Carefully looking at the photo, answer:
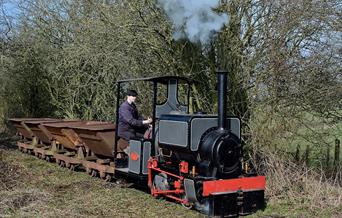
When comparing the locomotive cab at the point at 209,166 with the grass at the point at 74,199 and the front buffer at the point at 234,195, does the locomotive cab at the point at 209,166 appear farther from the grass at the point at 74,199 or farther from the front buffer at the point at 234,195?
the grass at the point at 74,199

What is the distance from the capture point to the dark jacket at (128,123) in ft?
29.9

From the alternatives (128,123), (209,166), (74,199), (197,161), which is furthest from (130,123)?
(209,166)

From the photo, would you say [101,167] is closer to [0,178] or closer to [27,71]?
[0,178]

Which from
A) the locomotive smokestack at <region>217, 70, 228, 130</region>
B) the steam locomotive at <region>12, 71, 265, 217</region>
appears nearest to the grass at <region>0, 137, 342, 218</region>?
the steam locomotive at <region>12, 71, 265, 217</region>

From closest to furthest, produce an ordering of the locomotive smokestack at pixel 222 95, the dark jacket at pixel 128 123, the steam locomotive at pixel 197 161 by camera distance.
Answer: the steam locomotive at pixel 197 161 < the locomotive smokestack at pixel 222 95 < the dark jacket at pixel 128 123

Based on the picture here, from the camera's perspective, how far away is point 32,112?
20016mm

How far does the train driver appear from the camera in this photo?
29.9ft

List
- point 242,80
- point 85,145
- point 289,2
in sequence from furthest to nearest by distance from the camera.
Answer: point 85,145, point 242,80, point 289,2

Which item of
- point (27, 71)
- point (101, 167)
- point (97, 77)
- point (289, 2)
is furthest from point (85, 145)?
point (27, 71)

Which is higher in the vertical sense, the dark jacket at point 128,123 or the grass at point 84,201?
the dark jacket at point 128,123

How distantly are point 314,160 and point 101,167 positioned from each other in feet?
13.9

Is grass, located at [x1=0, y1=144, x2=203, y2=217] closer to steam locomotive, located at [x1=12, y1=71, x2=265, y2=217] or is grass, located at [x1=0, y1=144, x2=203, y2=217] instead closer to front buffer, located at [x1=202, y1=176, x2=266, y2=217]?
steam locomotive, located at [x1=12, y1=71, x2=265, y2=217]

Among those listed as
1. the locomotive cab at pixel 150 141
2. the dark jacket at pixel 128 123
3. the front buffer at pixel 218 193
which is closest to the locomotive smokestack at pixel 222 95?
the front buffer at pixel 218 193

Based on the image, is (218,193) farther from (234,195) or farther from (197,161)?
(197,161)
